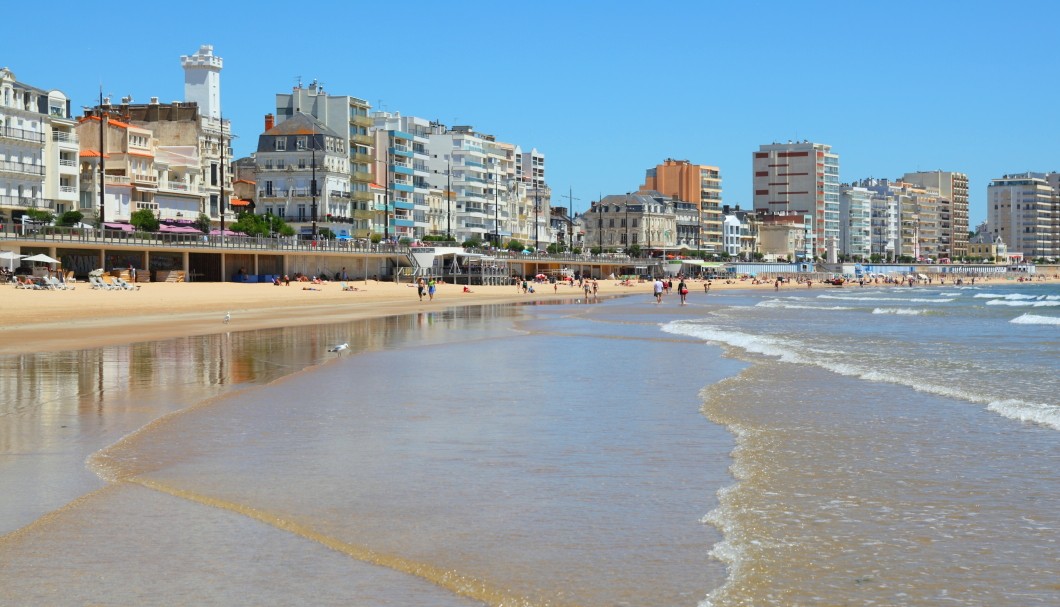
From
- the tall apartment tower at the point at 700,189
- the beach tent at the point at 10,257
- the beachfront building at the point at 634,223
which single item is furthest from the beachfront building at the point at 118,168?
the tall apartment tower at the point at 700,189

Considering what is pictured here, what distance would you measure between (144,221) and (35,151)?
6514 millimetres

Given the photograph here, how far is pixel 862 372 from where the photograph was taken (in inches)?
705

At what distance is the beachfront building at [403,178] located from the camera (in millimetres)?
91500

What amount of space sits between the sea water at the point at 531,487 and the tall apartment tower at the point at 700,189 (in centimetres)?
14770

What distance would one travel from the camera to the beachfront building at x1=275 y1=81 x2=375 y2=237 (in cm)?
8650

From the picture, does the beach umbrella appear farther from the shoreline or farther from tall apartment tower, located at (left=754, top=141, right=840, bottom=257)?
tall apartment tower, located at (left=754, top=141, right=840, bottom=257)

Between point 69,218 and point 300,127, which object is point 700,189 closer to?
point 300,127

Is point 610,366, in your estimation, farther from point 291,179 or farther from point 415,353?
point 291,179

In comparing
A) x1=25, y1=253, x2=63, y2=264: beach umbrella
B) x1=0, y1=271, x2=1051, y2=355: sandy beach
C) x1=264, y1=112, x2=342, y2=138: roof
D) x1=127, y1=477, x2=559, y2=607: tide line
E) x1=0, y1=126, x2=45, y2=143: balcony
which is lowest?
x1=127, y1=477, x2=559, y2=607: tide line

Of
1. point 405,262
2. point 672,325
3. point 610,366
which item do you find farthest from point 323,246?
point 610,366

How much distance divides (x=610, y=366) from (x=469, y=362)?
262cm

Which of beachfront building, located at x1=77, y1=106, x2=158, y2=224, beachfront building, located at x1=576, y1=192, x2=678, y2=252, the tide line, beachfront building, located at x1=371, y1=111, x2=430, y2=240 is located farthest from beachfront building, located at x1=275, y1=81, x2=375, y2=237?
the tide line

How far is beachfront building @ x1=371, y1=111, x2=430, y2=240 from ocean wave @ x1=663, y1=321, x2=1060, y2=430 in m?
60.4

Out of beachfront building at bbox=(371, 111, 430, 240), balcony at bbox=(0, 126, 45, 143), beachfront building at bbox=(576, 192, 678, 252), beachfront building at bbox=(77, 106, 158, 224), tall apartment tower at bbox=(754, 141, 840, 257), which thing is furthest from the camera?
tall apartment tower at bbox=(754, 141, 840, 257)
